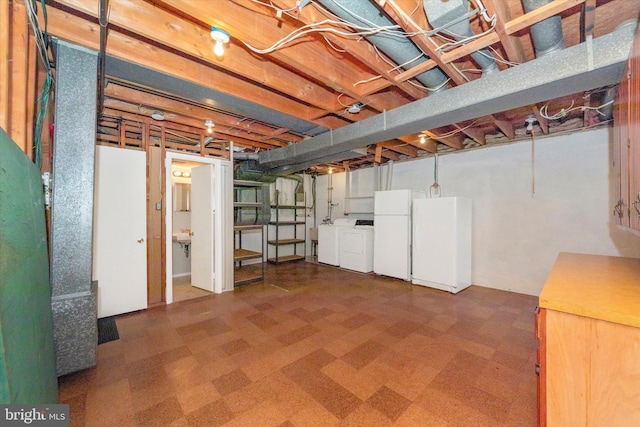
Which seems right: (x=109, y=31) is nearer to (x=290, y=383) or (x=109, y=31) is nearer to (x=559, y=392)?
(x=290, y=383)

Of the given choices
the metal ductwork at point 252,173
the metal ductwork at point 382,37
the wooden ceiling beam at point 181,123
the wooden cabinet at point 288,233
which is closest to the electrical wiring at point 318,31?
the metal ductwork at point 382,37

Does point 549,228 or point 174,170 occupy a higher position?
point 174,170

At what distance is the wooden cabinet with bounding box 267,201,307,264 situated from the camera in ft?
20.4

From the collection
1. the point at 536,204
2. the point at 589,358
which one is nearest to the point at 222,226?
the point at 589,358

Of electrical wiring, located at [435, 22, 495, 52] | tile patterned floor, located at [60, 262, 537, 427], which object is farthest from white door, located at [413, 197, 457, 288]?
electrical wiring, located at [435, 22, 495, 52]

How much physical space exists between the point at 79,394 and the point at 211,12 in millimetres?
2692

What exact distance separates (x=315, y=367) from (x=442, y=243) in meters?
2.92

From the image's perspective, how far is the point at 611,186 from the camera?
317 centimetres

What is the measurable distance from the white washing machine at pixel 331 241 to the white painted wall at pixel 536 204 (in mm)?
2223

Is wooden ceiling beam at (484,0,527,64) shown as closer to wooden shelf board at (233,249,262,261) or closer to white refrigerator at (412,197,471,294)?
white refrigerator at (412,197,471,294)

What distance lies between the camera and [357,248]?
530 cm

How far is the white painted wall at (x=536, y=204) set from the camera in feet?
10.7

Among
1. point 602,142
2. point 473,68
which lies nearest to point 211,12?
point 473,68

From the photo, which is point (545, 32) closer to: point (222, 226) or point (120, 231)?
point (222, 226)
